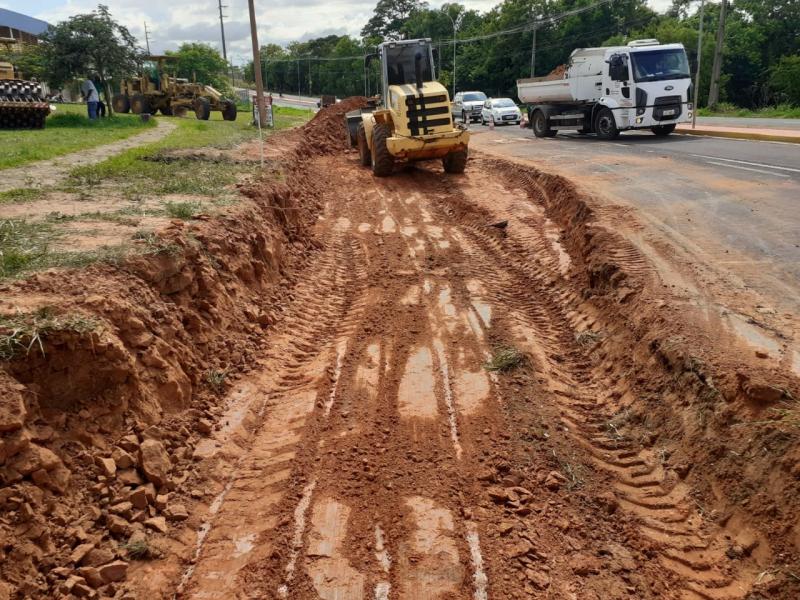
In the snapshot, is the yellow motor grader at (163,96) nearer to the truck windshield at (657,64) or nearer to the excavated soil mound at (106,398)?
the truck windshield at (657,64)

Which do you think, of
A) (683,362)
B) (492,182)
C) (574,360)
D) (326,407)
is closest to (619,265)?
(574,360)

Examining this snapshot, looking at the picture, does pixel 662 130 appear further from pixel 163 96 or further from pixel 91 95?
pixel 163 96

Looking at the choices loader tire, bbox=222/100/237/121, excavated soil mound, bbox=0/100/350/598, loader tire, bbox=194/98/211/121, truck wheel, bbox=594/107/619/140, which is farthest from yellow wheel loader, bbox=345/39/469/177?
loader tire, bbox=222/100/237/121

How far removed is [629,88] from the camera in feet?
64.3

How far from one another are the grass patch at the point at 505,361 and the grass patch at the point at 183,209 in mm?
4080

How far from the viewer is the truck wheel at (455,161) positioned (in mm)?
15898

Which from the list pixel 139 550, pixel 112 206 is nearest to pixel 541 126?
pixel 112 206

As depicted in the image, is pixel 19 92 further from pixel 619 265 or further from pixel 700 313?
pixel 700 313

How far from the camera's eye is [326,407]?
214 inches

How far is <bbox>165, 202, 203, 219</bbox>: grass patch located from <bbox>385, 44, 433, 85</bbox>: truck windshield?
9394 millimetres

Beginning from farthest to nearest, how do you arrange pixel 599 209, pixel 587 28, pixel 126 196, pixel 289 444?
pixel 587 28, pixel 599 209, pixel 126 196, pixel 289 444

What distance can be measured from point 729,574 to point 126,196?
8.27m

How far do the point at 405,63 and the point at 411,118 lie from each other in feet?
7.66

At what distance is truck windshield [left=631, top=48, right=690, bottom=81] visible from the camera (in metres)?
19.4
